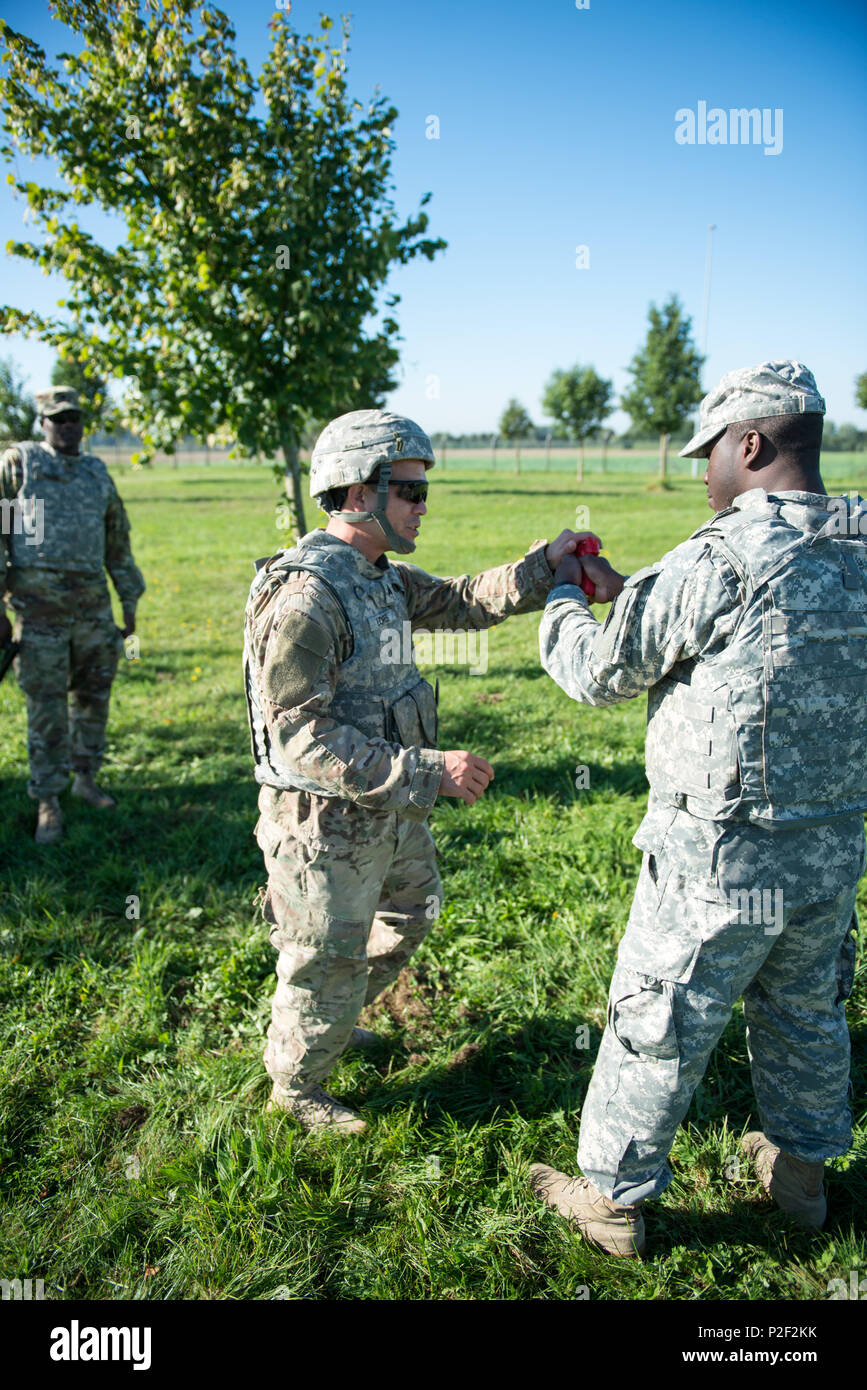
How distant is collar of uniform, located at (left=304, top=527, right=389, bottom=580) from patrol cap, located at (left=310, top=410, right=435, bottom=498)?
136 mm

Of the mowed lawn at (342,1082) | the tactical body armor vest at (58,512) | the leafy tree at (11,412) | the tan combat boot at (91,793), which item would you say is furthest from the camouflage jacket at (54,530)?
the leafy tree at (11,412)

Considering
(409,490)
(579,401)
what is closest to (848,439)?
(579,401)

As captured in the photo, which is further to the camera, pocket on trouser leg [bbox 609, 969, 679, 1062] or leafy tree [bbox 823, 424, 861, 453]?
leafy tree [bbox 823, 424, 861, 453]

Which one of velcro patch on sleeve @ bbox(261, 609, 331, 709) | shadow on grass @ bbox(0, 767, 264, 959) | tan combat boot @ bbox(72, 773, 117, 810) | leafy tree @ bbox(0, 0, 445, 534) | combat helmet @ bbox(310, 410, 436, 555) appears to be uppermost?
leafy tree @ bbox(0, 0, 445, 534)

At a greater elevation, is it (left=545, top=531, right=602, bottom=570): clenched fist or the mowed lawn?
(left=545, top=531, right=602, bottom=570): clenched fist

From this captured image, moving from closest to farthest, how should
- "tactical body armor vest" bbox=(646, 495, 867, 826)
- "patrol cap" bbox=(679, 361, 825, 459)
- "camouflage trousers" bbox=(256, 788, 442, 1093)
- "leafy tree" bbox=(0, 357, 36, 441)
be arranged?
"tactical body armor vest" bbox=(646, 495, 867, 826) → "patrol cap" bbox=(679, 361, 825, 459) → "camouflage trousers" bbox=(256, 788, 442, 1093) → "leafy tree" bbox=(0, 357, 36, 441)

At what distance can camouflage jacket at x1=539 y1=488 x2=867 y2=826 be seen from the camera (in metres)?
1.96

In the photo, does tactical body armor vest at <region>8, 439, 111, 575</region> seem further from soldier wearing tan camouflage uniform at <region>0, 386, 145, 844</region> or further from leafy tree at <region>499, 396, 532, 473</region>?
leafy tree at <region>499, 396, 532, 473</region>

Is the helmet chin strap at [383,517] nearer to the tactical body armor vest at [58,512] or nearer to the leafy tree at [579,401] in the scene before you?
the tactical body armor vest at [58,512]

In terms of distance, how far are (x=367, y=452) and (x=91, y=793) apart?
3.79 m

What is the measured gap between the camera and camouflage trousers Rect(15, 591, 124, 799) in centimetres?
513

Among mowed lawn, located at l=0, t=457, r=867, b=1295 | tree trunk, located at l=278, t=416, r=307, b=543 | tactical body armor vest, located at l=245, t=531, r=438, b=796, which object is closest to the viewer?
mowed lawn, located at l=0, t=457, r=867, b=1295

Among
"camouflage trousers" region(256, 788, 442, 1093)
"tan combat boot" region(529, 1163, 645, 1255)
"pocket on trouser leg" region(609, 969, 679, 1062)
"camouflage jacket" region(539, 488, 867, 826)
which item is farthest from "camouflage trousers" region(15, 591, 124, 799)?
"camouflage jacket" region(539, 488, 867, 826)

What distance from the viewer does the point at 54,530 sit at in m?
5.07
